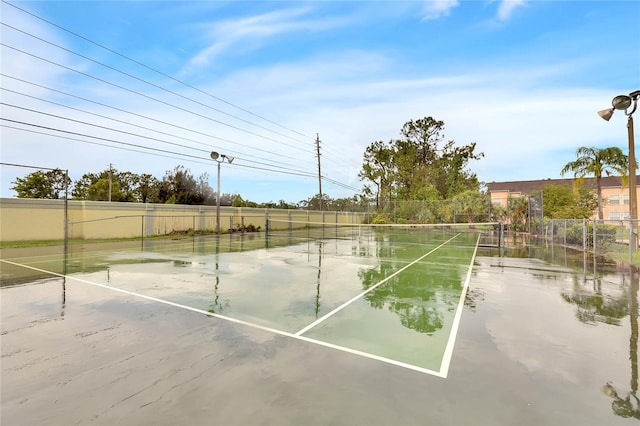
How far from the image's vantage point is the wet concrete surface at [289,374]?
2721mm

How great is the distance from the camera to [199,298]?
647cm

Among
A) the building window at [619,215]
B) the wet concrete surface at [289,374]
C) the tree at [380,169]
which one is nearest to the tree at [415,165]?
the tree at [380,169]

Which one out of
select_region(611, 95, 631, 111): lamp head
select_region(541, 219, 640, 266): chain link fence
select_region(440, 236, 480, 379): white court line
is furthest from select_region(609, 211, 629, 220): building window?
select_region(440, 236, 480, 379): white court line

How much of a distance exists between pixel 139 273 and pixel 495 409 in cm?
907

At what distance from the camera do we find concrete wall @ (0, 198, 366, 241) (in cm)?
1748

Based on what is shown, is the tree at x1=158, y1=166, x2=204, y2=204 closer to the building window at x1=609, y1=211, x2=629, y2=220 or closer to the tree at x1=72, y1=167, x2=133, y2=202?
the tree at x1=72, y1=167, x2=133, y2=202

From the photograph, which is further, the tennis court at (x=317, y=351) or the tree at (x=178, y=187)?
the tree at (x=178, y=187)

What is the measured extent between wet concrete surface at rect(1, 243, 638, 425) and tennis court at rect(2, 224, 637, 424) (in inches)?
0.7

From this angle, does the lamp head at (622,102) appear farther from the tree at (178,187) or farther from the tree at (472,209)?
the tree at (178,187)

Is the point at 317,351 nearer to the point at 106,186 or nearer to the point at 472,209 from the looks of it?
the point at 472,209

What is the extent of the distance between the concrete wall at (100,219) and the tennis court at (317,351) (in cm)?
1328

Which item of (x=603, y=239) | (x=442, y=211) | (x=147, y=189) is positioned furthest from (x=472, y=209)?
(x=147, y=189)

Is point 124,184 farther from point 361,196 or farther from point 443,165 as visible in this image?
point 443,165

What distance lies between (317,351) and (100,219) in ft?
70.1
